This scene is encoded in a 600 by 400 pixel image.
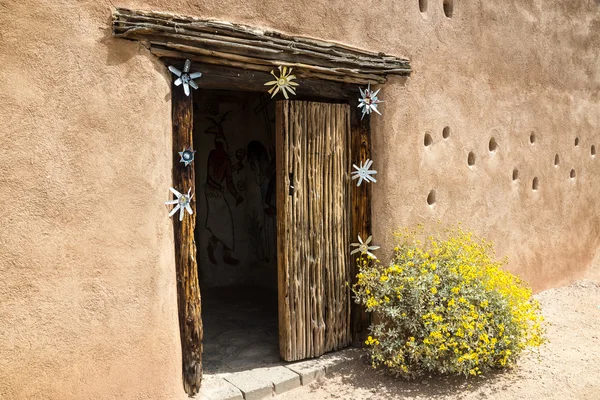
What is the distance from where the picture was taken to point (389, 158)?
457cm

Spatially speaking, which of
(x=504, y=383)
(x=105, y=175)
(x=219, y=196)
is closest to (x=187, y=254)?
(x=105, y=175)

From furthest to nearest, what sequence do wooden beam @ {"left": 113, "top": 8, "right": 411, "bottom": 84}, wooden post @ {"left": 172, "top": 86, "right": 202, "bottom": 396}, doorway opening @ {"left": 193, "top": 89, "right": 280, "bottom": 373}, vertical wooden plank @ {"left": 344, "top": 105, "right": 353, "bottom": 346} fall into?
doorway opening @ {"left": 193, "top": 89, "right": 280, "bottom": 373}
vertical wooden plank @ {"left": 344, "top": 105, "right": 353, "bottom": 346}
wooden post @ {"left": 172, "top": 86, "right": 202, "bottom": 396}
wooden beam @ {"left": 113, "top": 8, "right": 411, "bottom": 84}

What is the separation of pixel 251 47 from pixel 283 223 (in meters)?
1.40

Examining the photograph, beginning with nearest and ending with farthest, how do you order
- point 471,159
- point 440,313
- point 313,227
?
point 440,313 < point 313,227 < point 471,159

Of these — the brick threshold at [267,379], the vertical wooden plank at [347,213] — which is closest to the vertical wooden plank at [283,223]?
the brick threshold at [267,379]

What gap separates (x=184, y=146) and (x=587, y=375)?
3656mm

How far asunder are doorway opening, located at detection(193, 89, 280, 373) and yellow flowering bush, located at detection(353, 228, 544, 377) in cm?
237

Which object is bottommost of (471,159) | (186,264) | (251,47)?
(186,264)

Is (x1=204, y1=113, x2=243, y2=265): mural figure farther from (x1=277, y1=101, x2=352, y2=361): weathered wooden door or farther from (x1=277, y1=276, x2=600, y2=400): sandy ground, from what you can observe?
(x1=277, y1=276, x2=600, y2=400): sandy ground

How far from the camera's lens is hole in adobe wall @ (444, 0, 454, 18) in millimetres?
5047

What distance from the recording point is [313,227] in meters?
4.32

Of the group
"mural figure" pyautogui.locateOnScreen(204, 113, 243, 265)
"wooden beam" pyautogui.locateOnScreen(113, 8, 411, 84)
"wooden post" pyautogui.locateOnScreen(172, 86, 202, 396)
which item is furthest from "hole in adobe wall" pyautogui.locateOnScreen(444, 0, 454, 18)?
"mural figure" pyautogui.locateOnScreen(204, 113, 243, 265)

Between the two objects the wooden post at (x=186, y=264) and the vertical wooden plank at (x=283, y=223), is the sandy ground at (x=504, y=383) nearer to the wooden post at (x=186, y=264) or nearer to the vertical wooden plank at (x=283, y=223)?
the vertical wooden plank at (x=283, y=223)

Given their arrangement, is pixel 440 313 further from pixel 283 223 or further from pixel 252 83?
pixel 252 83
